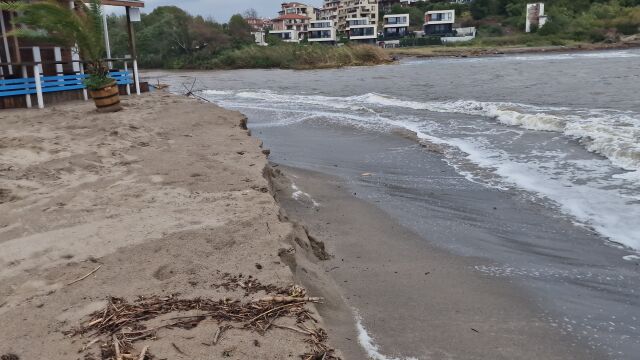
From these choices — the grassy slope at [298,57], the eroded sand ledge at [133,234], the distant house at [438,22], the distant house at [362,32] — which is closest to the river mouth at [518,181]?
the eroded sand ledge at [133,234]

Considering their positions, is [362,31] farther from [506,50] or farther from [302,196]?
[302,196]

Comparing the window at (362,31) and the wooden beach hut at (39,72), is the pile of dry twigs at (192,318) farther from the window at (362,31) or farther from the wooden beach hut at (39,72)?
the window at (362,31)

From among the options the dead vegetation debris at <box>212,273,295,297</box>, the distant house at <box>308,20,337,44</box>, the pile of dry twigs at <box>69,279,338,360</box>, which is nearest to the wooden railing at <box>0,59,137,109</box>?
the dead vegetation debris at <box>212,273,295,297</box>

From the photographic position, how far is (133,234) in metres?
4.83

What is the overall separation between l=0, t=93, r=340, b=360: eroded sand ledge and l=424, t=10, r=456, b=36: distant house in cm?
11312

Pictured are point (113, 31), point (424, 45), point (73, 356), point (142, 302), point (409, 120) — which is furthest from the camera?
point (424, 45)

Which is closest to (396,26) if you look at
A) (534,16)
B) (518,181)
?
(534,16)

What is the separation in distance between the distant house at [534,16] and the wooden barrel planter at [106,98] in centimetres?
9639

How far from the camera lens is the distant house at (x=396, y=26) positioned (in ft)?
387

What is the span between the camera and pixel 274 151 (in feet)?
40.8

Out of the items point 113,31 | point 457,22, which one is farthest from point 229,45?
point 457,22

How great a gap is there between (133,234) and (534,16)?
106782mm

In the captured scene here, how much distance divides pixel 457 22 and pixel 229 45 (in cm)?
5880

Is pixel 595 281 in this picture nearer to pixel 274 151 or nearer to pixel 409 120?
pixel 274 151
